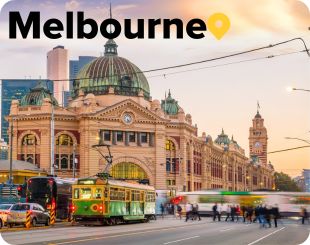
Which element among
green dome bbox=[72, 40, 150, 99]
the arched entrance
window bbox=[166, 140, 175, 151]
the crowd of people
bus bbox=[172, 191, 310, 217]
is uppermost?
green dome bbox=[72, 40, 150, 99]

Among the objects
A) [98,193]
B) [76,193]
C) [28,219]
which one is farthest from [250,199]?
[28,219]

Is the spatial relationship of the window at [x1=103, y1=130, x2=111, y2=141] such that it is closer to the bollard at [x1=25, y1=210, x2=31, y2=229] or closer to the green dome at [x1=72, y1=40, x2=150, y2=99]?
the green dome at [x1=72, y1=40, x2=150, y2=99]

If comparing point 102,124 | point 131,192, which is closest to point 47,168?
point 102,124

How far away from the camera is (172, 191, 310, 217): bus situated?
74.0m

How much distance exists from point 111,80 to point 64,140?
14282mm

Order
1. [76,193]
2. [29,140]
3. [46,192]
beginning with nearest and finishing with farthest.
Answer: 1. [76,193]
2. [46,192]
3. [29,140]

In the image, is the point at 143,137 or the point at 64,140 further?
the point at 143,137

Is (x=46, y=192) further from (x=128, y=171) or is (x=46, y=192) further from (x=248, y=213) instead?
(x=128, y=171)

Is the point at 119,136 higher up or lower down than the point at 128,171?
higher up

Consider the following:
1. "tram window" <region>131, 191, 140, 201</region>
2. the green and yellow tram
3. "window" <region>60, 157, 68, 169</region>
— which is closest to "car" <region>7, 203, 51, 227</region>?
the green and yellow tram

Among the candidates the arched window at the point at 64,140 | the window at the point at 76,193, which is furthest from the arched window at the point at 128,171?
the window at the point at 76,193

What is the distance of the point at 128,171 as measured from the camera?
360 ft

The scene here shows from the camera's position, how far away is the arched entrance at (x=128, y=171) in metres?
108

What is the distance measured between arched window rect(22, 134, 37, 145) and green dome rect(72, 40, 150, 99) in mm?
11029
